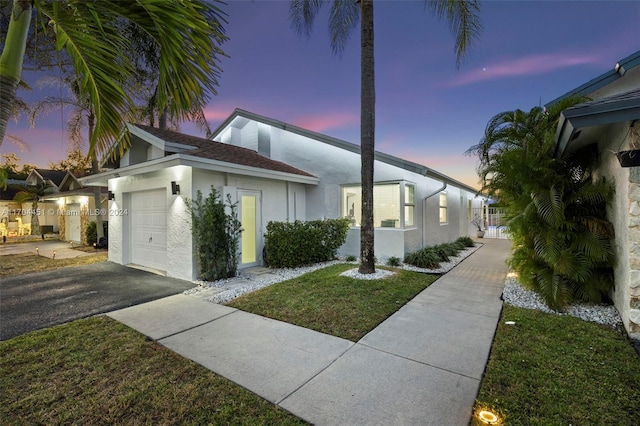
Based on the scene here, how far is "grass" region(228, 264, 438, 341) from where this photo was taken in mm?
4535

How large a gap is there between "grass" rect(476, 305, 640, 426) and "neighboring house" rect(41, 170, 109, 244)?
18097 mm

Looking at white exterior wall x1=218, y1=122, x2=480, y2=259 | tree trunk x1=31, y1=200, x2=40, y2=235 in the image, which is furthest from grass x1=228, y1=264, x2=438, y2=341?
tree trunk x1=31, y1=200, x2=40, y2=235

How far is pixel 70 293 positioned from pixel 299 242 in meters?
5.69

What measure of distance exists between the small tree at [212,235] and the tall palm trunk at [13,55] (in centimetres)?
545

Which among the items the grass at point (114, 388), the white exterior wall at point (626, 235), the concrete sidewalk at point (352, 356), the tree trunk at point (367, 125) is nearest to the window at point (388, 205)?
the tree trunk at point (367, 125)

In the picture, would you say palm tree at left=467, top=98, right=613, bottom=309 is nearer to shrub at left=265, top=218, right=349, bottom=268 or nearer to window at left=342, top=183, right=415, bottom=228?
window at left=342, top=183, right=415, bottom=228

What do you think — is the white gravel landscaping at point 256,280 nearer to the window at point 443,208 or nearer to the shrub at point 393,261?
the shrub at point 393,261

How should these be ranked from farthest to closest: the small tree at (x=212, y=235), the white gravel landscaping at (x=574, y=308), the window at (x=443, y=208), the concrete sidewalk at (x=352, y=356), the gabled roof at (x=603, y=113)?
the window at (x=443, y=208) → the small tree at (x=212, y=235) → the white gravel landscaping at (x=574, y=308) → the gabled roof at (x=603, y=113) → the concrete sidewalk at (x=352, y=356)

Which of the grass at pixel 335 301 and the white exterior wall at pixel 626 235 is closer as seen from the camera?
the white exterior wall at pixel 626 235

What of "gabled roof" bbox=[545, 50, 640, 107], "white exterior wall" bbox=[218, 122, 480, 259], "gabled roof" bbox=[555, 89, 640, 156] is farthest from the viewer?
"white exterior wall" bbox=[218, 122, 480, 259]

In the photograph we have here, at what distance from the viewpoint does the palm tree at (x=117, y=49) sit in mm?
1689

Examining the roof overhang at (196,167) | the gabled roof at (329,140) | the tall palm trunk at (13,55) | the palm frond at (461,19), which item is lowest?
the tall palm trunk at (13,55)

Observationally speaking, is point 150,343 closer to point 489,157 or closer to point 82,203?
point 489,157

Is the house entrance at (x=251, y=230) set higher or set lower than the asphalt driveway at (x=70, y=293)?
Result: higher
